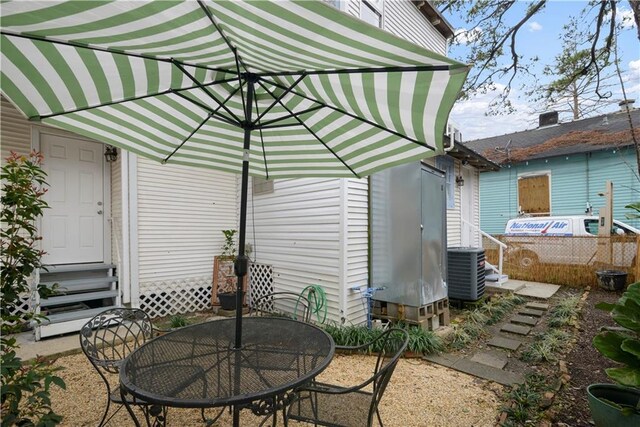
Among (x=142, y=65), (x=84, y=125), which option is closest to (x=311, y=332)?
(x=142, y=65)

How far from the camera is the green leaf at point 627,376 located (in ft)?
6.13

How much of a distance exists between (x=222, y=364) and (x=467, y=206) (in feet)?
27.1

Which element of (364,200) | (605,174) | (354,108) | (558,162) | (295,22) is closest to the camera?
(295,22)

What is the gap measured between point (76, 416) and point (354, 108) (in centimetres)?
Result: 345

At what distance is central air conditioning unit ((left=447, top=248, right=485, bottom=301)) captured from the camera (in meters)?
5.56

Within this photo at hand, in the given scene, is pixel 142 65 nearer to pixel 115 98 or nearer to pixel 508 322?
pixel 115 98

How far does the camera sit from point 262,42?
1407 mm

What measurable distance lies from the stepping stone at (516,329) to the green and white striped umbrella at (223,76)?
388 centimetres

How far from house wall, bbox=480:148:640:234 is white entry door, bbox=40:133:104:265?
14303 mm

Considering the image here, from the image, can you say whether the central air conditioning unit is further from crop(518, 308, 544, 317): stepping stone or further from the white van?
the white van

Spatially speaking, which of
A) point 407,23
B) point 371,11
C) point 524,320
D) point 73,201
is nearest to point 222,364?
point 73,201

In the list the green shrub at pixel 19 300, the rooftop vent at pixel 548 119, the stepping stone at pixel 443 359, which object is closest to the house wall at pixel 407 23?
the green shrub at pixel 19 300

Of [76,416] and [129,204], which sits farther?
[129,204]

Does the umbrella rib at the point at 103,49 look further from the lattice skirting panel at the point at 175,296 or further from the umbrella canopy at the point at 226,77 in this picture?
the lattice skirting panel at the point at 175,296
